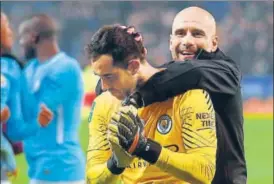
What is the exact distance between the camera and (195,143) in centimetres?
425

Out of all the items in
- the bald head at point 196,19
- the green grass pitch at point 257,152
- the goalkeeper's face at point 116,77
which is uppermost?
the bald head at point 196,19

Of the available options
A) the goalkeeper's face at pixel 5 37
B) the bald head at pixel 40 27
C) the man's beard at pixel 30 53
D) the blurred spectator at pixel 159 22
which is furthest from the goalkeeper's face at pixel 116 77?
the blurred spectator at pixel 159 22

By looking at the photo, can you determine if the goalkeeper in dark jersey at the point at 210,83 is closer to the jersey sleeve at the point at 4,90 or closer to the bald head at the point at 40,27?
the jersey sleeve at the point at 4,90

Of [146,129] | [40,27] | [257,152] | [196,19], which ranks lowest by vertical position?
[257,152]

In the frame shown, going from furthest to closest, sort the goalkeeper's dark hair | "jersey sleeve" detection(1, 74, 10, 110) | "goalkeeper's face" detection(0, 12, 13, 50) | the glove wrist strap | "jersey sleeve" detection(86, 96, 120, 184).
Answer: "goalkeeper's face" detection(0, 12, 13, 50)
"jersey sleeve" detection(1, 74, 10, 110)
"jersey sleeve" detection(86, 96, 120, 184)
the goalkeeper's dark hair
the glove wrist strap

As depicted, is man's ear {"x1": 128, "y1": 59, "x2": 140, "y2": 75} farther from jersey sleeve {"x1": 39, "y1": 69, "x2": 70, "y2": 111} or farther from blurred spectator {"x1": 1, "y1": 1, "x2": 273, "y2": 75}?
blurred spectator {"x1": 1, "y1": 1, "x2": 273, "y2": 75}

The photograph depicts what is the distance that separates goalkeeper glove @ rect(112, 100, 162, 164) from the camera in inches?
158

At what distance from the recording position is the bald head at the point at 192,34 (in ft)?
16.6

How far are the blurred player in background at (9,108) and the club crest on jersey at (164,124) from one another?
7.02ft

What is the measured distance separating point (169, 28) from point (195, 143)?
19.4 m

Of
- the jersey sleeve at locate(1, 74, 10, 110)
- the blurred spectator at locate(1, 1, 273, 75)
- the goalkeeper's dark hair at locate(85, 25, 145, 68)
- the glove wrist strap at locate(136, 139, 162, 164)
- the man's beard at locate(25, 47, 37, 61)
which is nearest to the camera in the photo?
the glove wrist strap at locate(136, 139, 162, 164)

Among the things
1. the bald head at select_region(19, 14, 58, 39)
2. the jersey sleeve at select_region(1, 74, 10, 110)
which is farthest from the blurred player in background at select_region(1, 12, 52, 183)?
the bald head at select_region(19, 14, 58, 39)

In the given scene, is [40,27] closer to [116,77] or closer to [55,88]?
[55,88]

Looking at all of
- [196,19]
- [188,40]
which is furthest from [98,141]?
[196,19]
